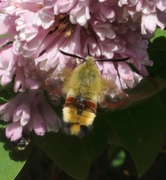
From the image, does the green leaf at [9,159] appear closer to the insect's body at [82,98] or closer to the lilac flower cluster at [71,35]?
the lilac flower cluster at [71,35]

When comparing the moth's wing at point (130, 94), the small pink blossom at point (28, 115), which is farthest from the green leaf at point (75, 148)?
the moth's wing at point (130, 94)

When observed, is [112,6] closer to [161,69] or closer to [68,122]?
[68,122]

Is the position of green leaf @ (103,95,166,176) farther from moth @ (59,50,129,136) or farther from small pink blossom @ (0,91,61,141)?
moth @ (59,50,129,136)

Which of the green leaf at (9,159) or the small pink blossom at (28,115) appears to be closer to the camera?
the small pink blossom at (28,115)

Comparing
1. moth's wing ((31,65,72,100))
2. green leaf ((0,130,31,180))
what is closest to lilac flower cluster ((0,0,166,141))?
moth's wing ((31,65,72,100))

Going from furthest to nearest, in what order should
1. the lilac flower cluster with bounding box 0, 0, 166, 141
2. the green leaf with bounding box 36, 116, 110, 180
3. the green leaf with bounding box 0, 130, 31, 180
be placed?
the green leaf with bounding box 36, 116, 110, 180 < the green leaf with bounding box 0, 130, 31, 180 < the lilac flower cluster with bounding box 0, 0, 166, 141

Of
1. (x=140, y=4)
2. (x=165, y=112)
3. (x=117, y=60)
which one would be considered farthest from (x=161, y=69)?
(x=140, y=4)
